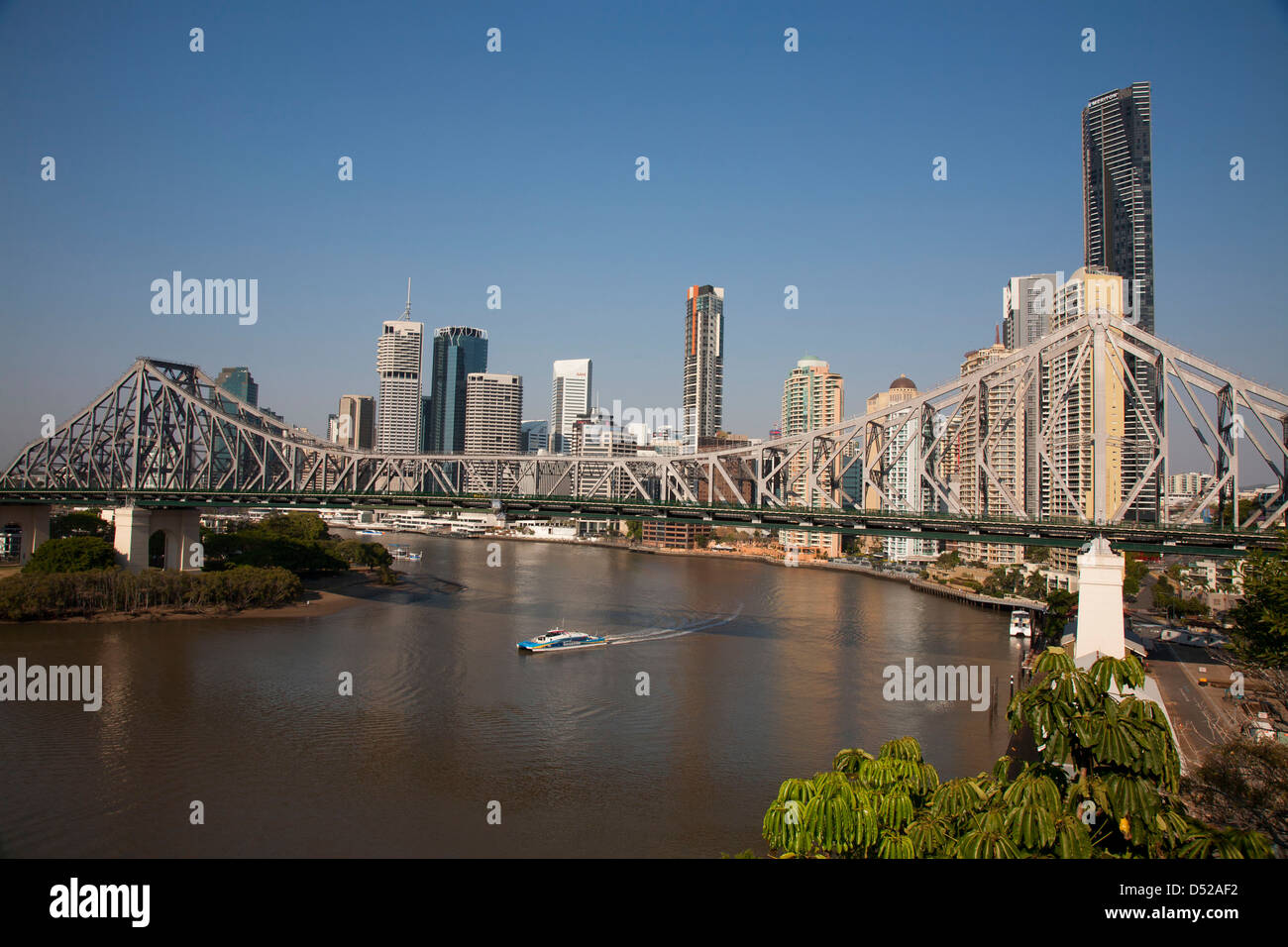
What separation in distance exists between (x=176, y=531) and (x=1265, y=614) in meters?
35.7

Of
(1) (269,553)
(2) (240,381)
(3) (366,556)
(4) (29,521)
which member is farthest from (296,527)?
(2) (240,381)

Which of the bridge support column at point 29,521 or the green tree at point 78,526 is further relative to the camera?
the green tree at point 78,526

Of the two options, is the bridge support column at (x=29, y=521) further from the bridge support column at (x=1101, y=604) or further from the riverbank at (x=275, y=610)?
the bridge support column at (x=1101, y=604)

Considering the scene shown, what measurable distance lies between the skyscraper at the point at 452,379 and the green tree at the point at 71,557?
92391mm

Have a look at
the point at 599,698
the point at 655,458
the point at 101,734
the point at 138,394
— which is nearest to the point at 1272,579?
the point at 599,698

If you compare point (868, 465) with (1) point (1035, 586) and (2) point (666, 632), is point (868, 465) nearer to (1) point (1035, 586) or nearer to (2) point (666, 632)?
(2) point (666, 632)

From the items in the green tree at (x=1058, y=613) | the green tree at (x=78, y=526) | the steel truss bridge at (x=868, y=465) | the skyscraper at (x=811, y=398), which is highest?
the skyscraper at (x=811, y=398)

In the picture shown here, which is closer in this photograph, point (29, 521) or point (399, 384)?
point (29, 521)

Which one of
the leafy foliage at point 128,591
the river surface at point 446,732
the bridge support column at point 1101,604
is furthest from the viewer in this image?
the leafy foliage at point 128,591

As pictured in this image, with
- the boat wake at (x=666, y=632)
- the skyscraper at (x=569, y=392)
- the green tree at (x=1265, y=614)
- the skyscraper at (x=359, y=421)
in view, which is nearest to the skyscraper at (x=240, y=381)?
the skyscraper at (x=359, y=421)

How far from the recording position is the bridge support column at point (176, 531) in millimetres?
32938

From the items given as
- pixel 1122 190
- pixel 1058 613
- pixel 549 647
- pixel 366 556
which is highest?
pixel 1122 190

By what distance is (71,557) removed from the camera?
1127 inches
